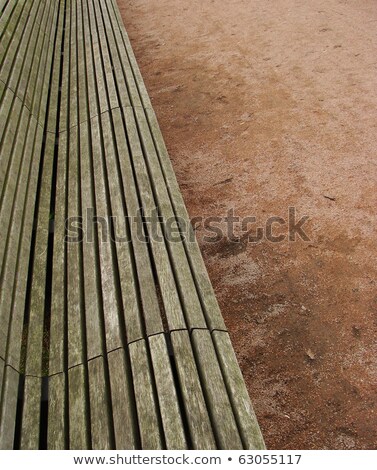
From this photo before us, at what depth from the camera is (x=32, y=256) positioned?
297 cm

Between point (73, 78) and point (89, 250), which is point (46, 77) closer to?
point (73, 78)

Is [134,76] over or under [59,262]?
over

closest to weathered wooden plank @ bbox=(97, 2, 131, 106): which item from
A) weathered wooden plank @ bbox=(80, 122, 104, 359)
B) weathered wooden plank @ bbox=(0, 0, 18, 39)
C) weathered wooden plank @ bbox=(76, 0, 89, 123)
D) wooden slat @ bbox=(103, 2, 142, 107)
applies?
wooden slat @ bbox=(103, 2, 142, 107)

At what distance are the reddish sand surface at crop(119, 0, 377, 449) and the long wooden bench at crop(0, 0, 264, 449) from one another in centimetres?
75

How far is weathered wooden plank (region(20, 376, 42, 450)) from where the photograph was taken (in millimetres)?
1973

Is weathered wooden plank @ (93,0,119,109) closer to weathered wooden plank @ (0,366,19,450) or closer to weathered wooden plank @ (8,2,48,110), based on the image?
weathered wooden plank @ (8,2,48,110)

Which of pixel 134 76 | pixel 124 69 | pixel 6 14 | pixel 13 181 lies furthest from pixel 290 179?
pixel 6 14

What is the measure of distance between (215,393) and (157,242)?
Answer: 1.08 m

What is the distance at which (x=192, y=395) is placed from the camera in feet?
6.54

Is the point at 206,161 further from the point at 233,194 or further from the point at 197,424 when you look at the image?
the point at 197,424

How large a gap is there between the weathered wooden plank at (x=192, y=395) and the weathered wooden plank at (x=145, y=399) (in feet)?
0.42

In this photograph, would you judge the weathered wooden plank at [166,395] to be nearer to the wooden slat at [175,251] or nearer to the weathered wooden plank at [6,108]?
the wooden slat at [175,251]

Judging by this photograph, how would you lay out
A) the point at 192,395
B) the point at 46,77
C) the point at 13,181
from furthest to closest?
the point at 46,77 < the point at 13,181 < the point at 192,395

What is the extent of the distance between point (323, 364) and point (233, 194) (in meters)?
1.86
